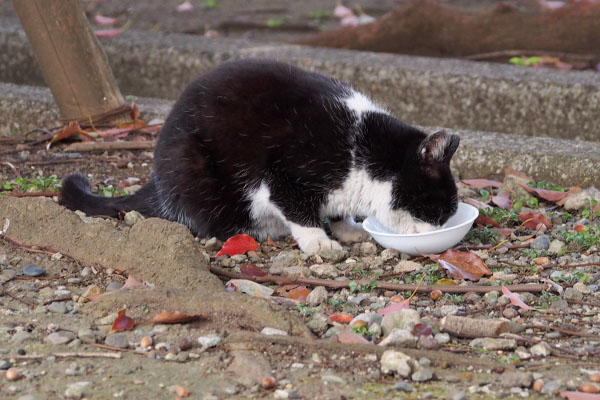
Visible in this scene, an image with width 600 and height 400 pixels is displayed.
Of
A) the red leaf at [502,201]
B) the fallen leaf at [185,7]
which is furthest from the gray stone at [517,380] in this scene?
the fallen leaf at [185,7]

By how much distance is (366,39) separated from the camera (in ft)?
20.9

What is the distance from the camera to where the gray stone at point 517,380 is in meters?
2.21

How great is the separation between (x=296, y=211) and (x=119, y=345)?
1192 mm

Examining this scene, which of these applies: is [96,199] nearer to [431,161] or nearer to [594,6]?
[431,161]

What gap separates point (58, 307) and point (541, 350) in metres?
1.52

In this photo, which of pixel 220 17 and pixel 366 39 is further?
pixel 220 17

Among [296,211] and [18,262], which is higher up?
[18,262]

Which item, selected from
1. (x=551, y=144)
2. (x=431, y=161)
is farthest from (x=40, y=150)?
(x=551, y=144)

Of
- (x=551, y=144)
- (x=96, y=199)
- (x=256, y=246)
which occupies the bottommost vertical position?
(x=551, y=144)

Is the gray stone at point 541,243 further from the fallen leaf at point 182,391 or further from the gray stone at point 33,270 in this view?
the gray stone at point 33,270

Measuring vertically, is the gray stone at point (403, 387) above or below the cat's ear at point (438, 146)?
below

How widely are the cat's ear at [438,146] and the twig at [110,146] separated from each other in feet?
5.78

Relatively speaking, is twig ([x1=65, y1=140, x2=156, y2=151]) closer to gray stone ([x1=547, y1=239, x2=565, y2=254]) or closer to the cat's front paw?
the cat's front paw

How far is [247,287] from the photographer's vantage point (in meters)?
2.96
